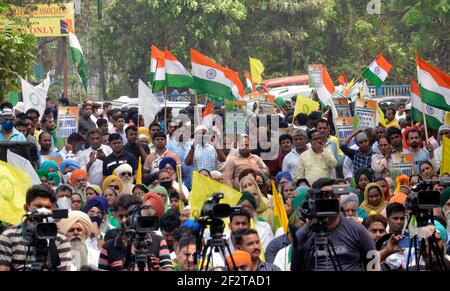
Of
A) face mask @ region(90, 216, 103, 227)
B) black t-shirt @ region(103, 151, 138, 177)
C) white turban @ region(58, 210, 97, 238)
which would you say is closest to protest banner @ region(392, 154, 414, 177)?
black t-shirt @ region(103, 151, 138, 177)

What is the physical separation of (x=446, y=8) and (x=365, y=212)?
910 inches

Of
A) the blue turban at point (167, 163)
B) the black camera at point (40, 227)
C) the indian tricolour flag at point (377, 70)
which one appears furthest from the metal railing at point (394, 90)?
the black camera at point (40, 227)

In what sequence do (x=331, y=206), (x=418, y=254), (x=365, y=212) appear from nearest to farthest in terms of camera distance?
(x=331, y=206)
(x=418, y=254)
(x=365, y=212)

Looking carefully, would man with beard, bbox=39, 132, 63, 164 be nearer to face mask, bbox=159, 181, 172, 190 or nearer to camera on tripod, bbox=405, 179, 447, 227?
face mask, bbox=159, 181, 172, 190

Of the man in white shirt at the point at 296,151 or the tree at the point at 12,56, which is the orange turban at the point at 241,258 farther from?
the man in white shirt at the point at 296,151

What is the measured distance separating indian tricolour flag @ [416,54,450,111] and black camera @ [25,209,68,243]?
9.58 metres

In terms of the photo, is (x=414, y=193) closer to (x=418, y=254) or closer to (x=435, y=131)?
(x=418, y=254)

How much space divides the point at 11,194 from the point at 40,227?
355 cm

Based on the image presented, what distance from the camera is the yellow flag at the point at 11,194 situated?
1048 cm

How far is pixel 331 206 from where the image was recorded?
7.83 metres

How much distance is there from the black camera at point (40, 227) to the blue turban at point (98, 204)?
429 cm

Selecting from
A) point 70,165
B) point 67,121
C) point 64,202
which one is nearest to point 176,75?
point 67,121

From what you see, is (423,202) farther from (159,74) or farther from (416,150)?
(159,74)

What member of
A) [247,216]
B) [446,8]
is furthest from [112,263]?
[446,8]
